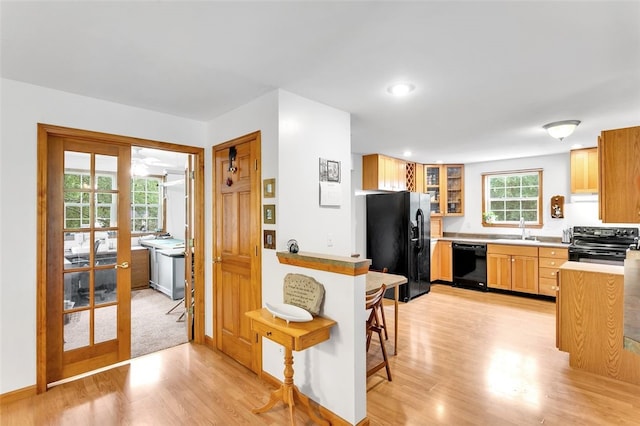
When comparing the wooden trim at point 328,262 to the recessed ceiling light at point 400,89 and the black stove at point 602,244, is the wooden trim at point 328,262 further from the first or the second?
the black stove at point 602,244

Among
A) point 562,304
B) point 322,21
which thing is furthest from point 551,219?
point 322,21

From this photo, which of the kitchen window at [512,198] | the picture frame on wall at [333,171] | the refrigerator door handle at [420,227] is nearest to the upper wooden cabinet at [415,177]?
the refrigerator door handle at [420,227]

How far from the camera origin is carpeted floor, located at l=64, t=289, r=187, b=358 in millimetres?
2721

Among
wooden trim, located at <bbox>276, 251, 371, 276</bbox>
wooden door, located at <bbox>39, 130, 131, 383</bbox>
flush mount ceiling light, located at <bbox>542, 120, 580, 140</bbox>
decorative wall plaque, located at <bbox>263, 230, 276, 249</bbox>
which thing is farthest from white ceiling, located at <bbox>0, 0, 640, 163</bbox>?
wooden trim, located at <bbox>276, 251, 371, 276</bbox>

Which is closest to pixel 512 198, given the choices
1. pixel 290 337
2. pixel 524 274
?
pixel 524 274

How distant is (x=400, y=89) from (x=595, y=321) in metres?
2.68

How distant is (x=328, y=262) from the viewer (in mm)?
2119

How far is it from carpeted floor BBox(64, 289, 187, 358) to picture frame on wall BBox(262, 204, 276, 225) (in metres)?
1.73

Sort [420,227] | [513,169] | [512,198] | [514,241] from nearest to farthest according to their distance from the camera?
[420,227], [514,241], [513,169], [512,198]

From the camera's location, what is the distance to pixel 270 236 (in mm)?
2582

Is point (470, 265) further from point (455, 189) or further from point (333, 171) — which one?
point (333, 171)

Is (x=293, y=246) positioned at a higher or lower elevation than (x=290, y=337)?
higher

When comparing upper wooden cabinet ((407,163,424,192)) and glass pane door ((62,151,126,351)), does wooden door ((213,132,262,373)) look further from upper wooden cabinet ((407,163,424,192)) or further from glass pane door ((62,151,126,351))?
upper wooden cabinet ((407,163,424,192))

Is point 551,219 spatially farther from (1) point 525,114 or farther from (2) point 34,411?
(2) point 34,411
